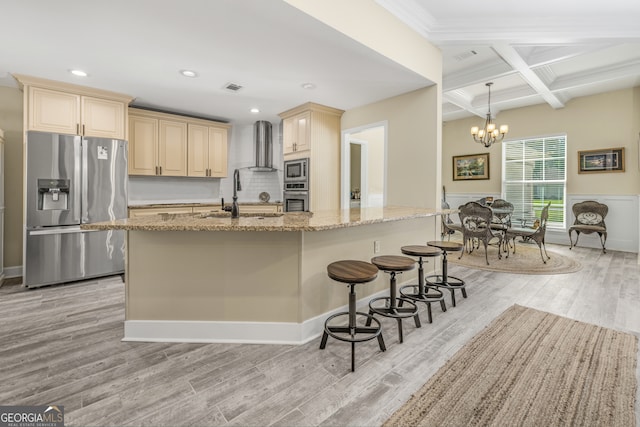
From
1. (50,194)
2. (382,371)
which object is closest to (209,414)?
(382,371)

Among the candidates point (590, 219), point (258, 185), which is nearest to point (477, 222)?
point (590, 219)

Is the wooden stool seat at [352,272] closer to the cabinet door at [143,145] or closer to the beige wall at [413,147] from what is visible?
the beige wall at [413,147]

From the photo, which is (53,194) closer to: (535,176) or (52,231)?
(52,231)

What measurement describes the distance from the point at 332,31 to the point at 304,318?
7.51ft

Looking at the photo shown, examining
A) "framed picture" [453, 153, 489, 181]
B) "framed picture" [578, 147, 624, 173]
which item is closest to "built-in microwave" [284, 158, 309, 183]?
"framed picture" [453, 153, 489, 181]

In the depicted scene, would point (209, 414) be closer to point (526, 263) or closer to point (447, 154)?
point (526, 263)

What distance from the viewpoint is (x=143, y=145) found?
465 centimetres

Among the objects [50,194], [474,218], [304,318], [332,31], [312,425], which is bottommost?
[312,425]

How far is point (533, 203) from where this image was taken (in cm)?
679

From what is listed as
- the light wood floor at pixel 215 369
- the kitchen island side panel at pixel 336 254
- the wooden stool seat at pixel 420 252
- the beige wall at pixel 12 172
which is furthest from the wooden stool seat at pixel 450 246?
the beige wall at pixel 12 172

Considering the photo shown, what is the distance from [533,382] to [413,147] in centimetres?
273

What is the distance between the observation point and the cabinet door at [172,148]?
4.84m

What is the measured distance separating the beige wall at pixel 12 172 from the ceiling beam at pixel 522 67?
6113 millimetres

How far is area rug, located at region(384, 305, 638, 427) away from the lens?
4.89 ft
